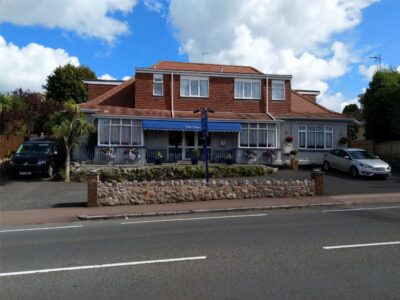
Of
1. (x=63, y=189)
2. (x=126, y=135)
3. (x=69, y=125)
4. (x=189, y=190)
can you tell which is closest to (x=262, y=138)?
(x=126, y=135)

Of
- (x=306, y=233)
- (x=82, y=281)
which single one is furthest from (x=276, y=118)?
(x=82, y=281)

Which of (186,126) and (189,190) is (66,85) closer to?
(186,126)

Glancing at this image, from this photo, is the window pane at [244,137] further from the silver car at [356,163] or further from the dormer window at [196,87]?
the silver car at [356,163]

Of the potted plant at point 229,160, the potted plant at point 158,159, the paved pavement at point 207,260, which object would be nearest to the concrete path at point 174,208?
the paved pavement at point 207,260

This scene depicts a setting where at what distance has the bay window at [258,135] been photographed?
29703mm

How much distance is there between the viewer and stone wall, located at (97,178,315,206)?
1617 cm

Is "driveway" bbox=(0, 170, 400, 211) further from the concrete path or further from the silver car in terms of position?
the concrete path

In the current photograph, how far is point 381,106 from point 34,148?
23.5 m

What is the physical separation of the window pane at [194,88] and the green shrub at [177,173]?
8252mm

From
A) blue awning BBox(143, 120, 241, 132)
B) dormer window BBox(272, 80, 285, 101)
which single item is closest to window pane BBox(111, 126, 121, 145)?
blue awning BBox(143, 120, 241, 132)

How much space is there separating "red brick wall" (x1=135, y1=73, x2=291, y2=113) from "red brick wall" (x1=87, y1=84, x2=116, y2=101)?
20.1 feet

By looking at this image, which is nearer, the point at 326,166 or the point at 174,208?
the point at 174,208

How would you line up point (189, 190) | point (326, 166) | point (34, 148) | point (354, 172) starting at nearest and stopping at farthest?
point (189, 190) < point (34, 148) < point (354, 172) < point (326, 166)

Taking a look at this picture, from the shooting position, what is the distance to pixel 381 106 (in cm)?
3350
